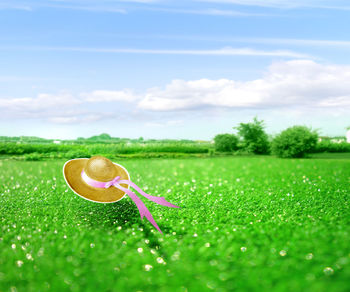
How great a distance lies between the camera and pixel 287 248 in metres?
3.38

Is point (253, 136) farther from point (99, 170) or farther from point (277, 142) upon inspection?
point (99, 170)

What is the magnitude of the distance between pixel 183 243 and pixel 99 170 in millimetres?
1786

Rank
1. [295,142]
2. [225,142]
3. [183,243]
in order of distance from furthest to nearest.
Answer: [225,142] < [295,142] < [183,243]

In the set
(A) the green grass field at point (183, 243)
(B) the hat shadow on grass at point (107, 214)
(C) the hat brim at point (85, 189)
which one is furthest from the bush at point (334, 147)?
(C) the hat brim at point (85, 189)

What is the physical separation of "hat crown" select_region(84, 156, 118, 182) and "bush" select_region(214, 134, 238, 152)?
15.8 meters

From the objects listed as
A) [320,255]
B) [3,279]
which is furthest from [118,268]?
[320,255]

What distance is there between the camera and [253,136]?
20.3 metres

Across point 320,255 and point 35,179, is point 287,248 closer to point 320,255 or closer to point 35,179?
point 320,255

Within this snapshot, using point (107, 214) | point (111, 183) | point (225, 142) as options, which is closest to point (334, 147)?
point (225, 142)

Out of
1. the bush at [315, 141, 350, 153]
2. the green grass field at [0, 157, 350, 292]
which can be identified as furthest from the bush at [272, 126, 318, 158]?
the green grass field at [0, 157, 350, 292]

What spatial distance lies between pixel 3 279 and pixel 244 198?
4.36 m

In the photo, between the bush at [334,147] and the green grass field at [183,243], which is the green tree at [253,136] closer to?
the bush at [334,147]

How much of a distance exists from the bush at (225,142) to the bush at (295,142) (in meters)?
2.77

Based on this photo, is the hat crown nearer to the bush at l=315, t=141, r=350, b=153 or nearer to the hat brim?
the hat brim
